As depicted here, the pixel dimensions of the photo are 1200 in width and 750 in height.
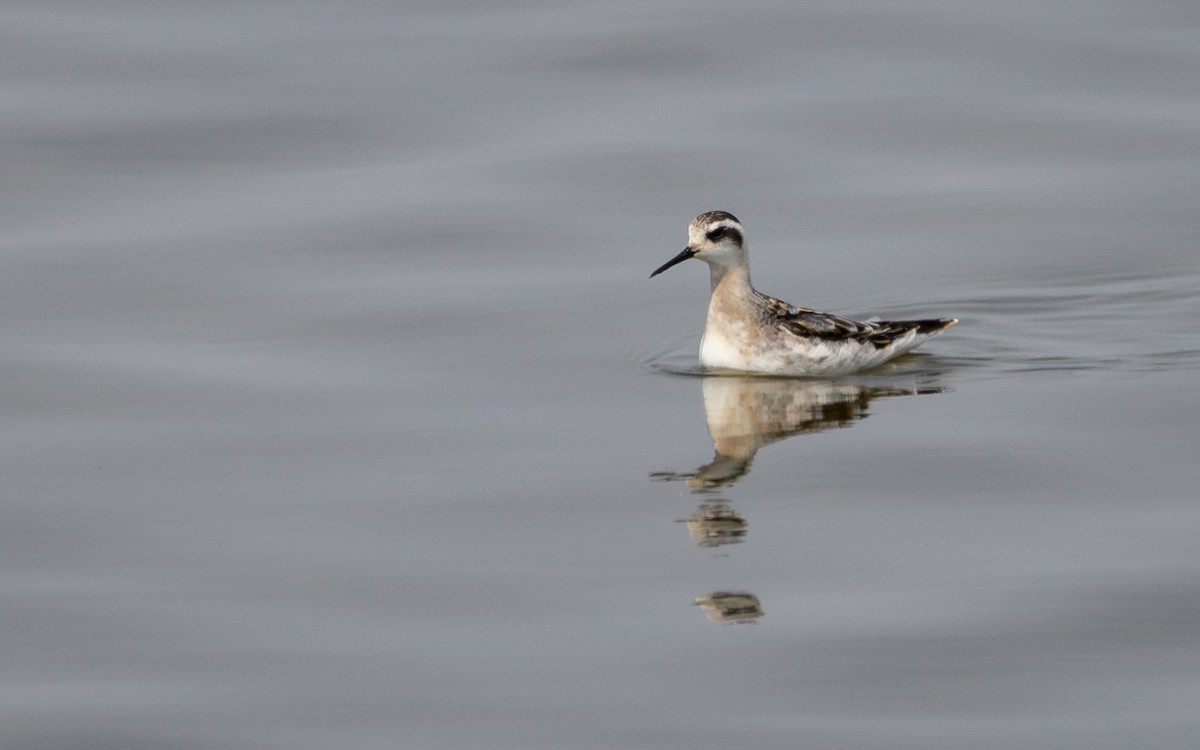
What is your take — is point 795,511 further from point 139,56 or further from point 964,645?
point 139,56

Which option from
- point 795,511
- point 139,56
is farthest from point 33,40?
point 795,511

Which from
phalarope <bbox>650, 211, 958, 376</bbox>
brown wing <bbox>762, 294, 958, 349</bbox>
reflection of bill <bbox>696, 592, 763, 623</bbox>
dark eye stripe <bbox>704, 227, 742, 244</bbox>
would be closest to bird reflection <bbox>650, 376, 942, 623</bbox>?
reflection of bill <bbox>696, 592, 763, 623</bbox>

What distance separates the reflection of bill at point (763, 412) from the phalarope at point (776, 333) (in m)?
0.14

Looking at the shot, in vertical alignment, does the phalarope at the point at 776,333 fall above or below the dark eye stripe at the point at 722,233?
below

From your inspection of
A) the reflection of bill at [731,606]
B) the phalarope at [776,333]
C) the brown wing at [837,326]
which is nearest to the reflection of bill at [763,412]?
the phalarope at [776,333]

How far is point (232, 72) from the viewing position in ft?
70.1

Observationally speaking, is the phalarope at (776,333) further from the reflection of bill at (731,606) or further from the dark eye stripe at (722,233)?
the reflection of bill at (731,606)

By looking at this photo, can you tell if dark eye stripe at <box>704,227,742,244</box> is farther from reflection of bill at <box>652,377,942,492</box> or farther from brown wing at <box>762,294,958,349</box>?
reflection of bill at <box>652,377,942,492</box>

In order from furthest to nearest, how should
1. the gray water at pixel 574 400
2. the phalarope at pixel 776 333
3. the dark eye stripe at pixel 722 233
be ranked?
the dark eye stripe at pixel 722 233 → the phalarope at pixel 776 333 → the gray water at pixel 574 400

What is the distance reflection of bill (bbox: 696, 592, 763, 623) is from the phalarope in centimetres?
481

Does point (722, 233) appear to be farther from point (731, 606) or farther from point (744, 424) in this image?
point (731, 606)

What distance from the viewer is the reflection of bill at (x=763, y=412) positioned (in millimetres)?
11797

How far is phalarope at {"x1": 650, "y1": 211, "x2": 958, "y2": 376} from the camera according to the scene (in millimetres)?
14375

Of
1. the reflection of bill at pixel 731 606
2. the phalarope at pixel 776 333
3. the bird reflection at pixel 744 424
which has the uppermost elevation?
the phalarope at pixel 776 333
